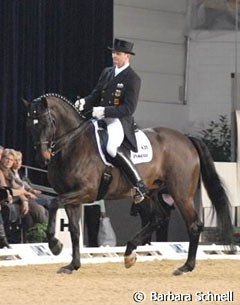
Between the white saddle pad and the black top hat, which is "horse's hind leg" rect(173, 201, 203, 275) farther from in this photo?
the black top hat

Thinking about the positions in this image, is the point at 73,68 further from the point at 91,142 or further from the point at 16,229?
the point at 91,142

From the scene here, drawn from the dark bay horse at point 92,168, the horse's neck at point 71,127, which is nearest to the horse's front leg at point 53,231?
the dark bay horse at point 92,168

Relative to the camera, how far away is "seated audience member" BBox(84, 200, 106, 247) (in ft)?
36.9

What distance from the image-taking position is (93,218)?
11.3 meters

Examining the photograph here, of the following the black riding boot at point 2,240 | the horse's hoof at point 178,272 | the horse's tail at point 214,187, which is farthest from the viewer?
the black riding boot at point 2,240

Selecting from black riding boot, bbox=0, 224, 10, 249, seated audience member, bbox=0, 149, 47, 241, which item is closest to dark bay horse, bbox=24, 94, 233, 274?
black riding boot, bbox=0, 224, 10, 249

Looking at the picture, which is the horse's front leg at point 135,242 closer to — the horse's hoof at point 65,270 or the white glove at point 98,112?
the horse's hoof at point 65,270

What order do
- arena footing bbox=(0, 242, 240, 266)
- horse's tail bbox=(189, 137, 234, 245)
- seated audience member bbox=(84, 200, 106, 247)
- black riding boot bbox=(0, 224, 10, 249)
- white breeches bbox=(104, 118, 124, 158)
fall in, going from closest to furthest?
white breeches bbox=(104, 118, 124, 158) < horse's tail bbox=(189, 137, 234, 245) < arena footing bbox=(0, 242, 240, 266) < black riding boot bbox=(0, 224, 10, 249) < seated audience member bbox=(84, 200, 106, 247)

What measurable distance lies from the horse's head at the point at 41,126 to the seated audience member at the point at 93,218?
339cm

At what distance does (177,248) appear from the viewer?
10.2 m

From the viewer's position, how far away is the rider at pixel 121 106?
8.20 m

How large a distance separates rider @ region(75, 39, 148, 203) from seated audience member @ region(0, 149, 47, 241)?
1908mm

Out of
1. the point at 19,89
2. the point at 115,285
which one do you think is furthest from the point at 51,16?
the point at 115,285

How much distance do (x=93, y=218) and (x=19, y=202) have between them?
1.62 metres
